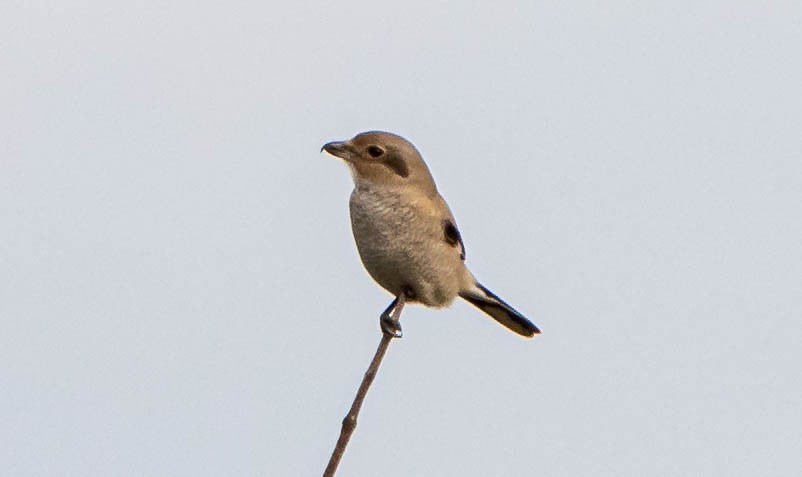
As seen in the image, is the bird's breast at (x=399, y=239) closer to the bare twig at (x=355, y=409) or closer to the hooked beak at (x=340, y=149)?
the hooked beak at (x=340, y=149)

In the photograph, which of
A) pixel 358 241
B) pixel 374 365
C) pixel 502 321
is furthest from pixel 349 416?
pixel 502 321

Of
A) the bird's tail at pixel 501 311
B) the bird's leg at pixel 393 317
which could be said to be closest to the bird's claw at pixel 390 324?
the bird's leg at pixel 393 317

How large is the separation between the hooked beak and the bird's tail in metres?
1.31

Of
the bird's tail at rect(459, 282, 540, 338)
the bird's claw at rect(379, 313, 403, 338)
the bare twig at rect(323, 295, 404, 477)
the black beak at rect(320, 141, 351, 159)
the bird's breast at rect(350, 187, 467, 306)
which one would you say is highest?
the bird's tail at rect(459, 282, 540, 338)

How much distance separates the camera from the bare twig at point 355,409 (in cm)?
361

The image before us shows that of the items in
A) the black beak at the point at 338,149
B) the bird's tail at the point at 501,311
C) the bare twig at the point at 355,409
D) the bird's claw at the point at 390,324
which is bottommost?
the bare twig at the point at 355,409

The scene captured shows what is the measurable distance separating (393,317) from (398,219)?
879 mm

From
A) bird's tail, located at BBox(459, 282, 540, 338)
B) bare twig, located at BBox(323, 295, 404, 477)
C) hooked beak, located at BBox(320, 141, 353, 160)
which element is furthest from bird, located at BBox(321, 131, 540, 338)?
bare twig, located at BBox(323, 295, 404, 477)

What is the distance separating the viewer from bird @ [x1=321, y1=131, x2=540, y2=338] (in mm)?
6238

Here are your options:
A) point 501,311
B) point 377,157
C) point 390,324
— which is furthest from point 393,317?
point 501,311

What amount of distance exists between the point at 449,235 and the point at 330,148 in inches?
29.1

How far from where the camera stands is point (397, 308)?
5879 millimetres

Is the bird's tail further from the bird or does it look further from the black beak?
the black beak

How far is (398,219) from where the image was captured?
248 inches
